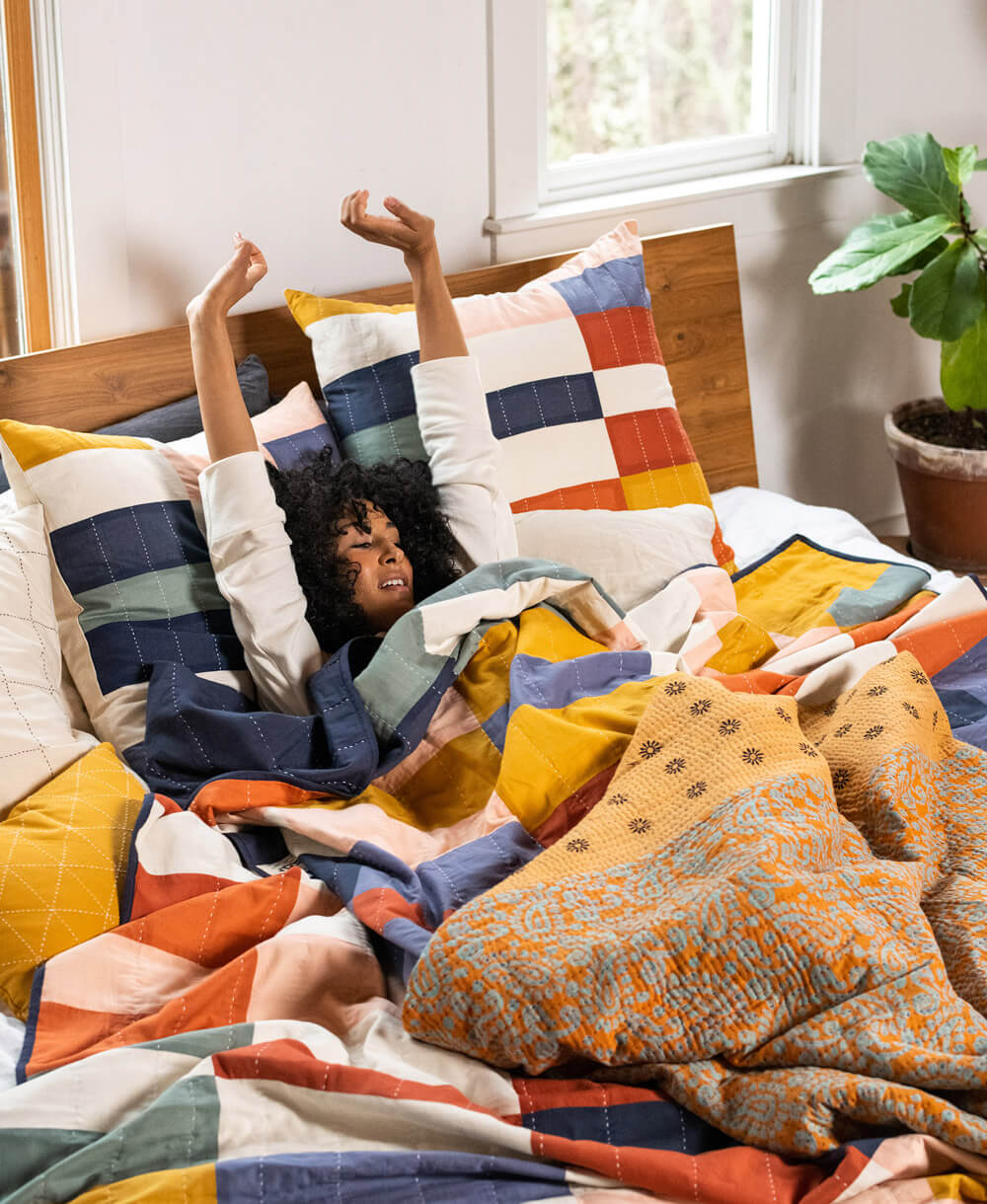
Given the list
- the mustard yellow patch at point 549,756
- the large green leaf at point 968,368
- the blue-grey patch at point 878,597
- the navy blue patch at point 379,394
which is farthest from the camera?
the large green leaf at point 968,368

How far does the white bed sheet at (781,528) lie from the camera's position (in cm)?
215

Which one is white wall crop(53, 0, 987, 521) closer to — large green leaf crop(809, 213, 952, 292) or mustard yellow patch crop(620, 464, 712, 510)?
large green leaf crop(809, 213, 952, 292)

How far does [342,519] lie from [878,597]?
76cm

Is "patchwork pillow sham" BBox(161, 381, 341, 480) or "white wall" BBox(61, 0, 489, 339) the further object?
"white wall" BBox(61, 0, 489, 339)

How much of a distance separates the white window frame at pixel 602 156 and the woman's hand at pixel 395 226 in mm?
439

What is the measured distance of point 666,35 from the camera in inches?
97.2

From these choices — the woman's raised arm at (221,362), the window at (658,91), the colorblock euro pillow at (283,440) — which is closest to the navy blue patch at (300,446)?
the colorblock euro pillow at (283,440)

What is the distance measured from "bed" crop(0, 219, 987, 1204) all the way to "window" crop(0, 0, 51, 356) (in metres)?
0.15

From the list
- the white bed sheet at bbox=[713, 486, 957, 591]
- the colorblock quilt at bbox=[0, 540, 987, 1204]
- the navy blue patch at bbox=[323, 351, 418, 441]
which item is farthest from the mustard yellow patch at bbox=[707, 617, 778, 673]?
the navy blue patch at bbox=[323, 351, 418, 441]

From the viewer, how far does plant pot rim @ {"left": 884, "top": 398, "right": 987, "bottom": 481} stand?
252 centimetres

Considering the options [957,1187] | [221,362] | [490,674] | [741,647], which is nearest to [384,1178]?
[957,1187]

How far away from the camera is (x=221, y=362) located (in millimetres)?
1683

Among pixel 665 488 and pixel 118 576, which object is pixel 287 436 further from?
pixel 665 488

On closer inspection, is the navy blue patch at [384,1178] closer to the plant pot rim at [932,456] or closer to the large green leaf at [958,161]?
the plant pot rim at [932,456]
